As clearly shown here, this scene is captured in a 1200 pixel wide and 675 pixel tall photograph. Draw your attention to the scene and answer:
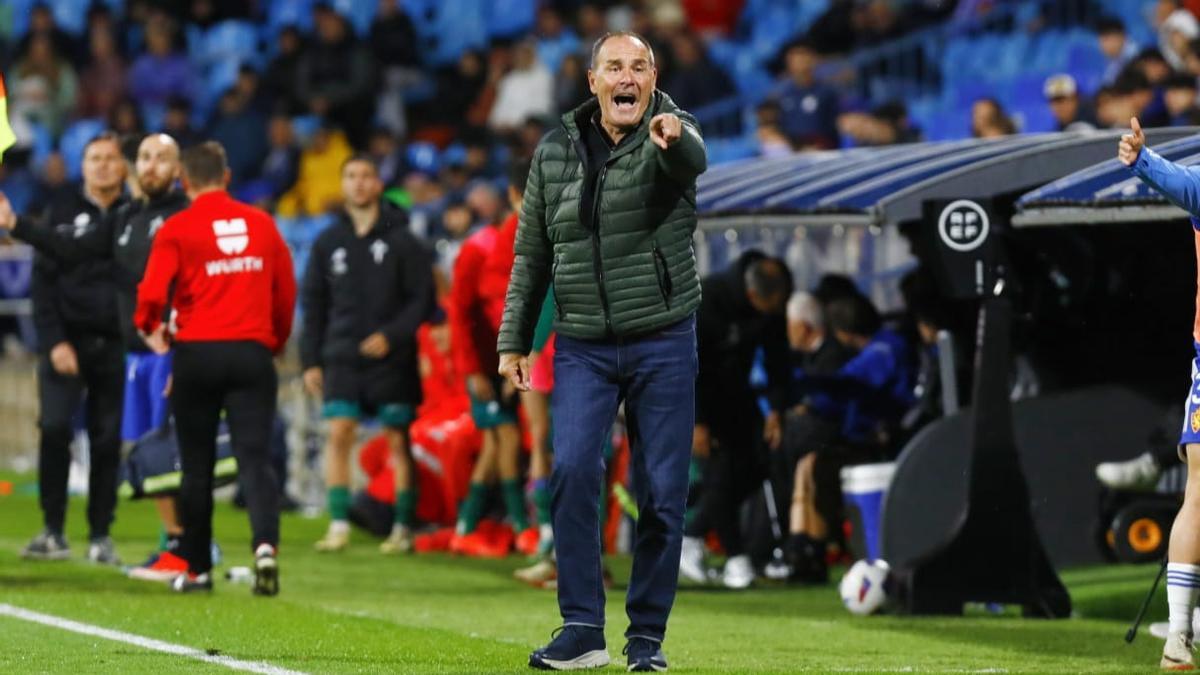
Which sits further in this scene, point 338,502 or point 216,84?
point 216,84

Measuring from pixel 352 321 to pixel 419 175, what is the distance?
9029 millimetres

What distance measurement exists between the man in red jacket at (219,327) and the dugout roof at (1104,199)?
11.2 ft

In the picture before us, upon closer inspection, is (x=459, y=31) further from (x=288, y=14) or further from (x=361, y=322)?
(x=361, y=322)

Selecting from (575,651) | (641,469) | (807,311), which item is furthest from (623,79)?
(807,311)

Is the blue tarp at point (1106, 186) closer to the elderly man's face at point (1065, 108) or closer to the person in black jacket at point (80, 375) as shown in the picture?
the person in black jacket at point (80, 375)

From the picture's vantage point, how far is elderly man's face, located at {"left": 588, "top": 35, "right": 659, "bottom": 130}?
7.45m

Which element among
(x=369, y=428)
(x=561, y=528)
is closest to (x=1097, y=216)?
(x=561, y=528)

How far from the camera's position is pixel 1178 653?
8.10 m

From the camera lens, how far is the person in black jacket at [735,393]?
40.7 ft

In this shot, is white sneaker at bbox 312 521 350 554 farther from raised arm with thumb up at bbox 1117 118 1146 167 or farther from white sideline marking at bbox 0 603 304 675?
raised arm with thumb up at bbox 1117 118 1146 167

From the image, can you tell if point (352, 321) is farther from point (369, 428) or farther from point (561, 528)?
point (561, 528)

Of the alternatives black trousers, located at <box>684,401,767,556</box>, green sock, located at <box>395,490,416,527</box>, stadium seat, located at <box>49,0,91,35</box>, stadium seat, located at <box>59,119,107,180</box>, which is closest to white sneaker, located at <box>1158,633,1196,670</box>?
black trousers, located at <box>684,401,767,556</box>

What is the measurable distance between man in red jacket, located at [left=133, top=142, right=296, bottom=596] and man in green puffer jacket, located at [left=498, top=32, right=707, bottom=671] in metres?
3.06

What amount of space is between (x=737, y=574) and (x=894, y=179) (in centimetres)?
234
